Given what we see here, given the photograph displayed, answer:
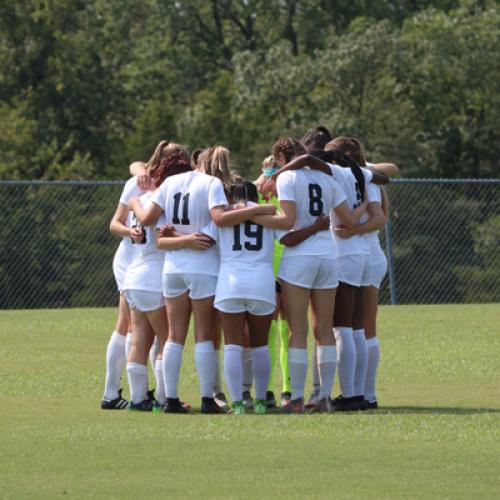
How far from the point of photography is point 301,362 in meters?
10.3

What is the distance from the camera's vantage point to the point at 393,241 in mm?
24938

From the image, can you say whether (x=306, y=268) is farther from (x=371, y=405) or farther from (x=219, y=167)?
(x=371, y=405)

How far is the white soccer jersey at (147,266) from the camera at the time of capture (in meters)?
10.5

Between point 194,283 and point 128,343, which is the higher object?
point 194,283

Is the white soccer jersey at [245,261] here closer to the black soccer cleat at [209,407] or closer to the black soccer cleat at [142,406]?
the black soccer cleat at [209,407]

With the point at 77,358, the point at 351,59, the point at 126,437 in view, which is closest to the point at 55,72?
the point at 351,59

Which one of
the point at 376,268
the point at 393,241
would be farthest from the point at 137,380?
the point at 393,241

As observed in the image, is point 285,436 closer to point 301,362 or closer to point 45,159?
point 301,362

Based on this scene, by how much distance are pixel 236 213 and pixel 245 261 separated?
0.36m

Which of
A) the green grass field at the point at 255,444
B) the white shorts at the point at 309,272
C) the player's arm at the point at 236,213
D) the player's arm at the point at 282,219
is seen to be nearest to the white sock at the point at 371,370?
the green grass field at the point at 255,444

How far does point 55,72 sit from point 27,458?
38.8 m

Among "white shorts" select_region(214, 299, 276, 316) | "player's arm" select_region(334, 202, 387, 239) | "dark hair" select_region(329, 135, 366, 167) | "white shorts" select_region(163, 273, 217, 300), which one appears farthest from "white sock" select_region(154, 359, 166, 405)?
"dark hair" select_region(329, 135, 366, 167)

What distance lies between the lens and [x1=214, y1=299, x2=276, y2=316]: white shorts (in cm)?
1012

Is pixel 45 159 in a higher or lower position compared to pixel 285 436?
lower
